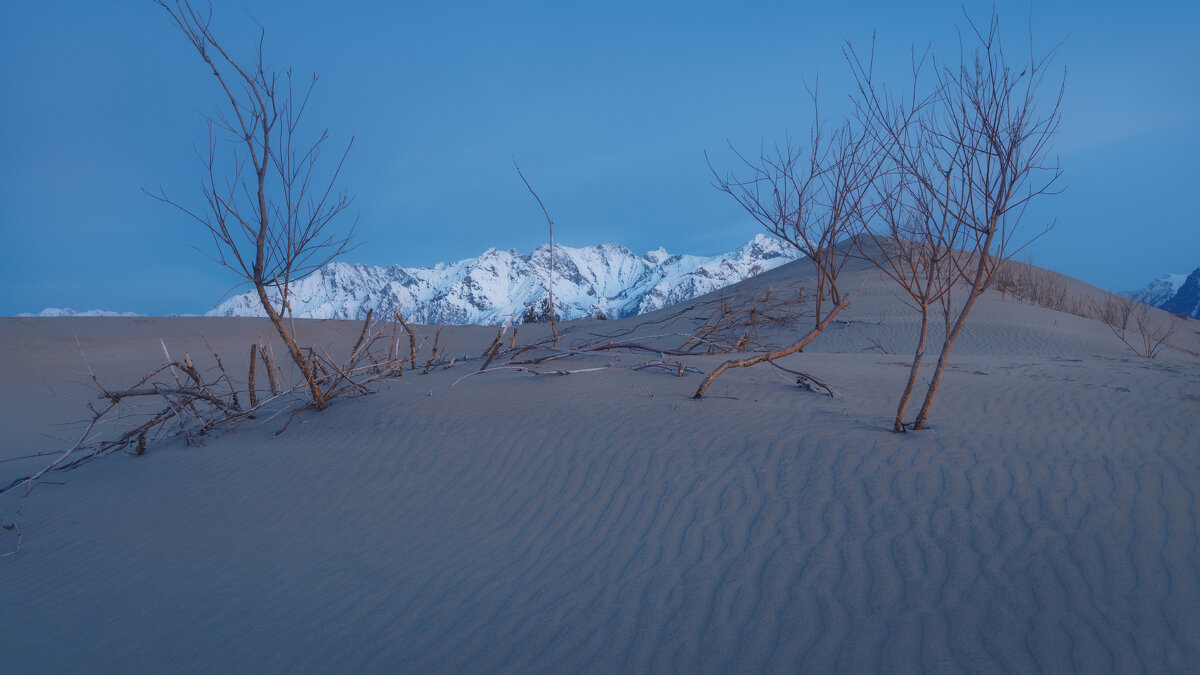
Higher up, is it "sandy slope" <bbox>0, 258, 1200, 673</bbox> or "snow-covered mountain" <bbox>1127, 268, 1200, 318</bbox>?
"snow-covered mountain" <bbox>1127, 268, 1200, 318</bbox>

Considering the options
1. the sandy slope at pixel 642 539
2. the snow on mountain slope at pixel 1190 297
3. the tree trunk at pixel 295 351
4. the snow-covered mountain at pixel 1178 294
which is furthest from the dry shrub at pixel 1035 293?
the tree trunk at pixel 295 351

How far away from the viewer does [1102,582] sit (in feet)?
8.91

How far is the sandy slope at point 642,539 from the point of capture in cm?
255

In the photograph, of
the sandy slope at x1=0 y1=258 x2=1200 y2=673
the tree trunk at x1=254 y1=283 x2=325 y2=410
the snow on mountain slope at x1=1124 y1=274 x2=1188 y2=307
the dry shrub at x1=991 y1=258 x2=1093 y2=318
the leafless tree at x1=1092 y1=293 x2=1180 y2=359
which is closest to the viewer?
the sandy slope at x1=0 y1=258 x2=1200 y2=673

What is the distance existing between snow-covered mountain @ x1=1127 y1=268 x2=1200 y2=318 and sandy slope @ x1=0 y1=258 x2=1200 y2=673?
26700 millimetres

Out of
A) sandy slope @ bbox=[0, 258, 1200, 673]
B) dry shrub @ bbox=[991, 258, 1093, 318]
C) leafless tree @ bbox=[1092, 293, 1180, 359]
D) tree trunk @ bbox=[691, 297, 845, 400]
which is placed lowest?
sandy slope @ bbox=[0, 258, 1200, 673]

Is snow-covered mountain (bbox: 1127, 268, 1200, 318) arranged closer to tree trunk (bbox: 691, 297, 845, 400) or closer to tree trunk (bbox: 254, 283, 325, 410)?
tree trunk (bbox: 691, 297, 845, 400)

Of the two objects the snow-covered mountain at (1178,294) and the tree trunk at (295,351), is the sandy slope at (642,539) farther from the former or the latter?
the snow-covered mountain at (1178,294)

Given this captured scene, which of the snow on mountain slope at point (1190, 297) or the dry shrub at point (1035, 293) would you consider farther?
the snow on mountain slope at point (1190, 297)

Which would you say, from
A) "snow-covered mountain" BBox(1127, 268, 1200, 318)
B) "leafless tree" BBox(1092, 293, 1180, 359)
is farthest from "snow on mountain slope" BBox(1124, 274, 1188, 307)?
"leafless tree" BBox(1092, 293, 1180, 359)

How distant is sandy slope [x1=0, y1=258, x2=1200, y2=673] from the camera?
255cm

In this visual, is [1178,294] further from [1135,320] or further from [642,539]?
[642,539]

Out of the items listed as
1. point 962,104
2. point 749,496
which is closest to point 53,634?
point 749,496

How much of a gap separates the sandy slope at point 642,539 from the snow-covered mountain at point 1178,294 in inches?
1051
